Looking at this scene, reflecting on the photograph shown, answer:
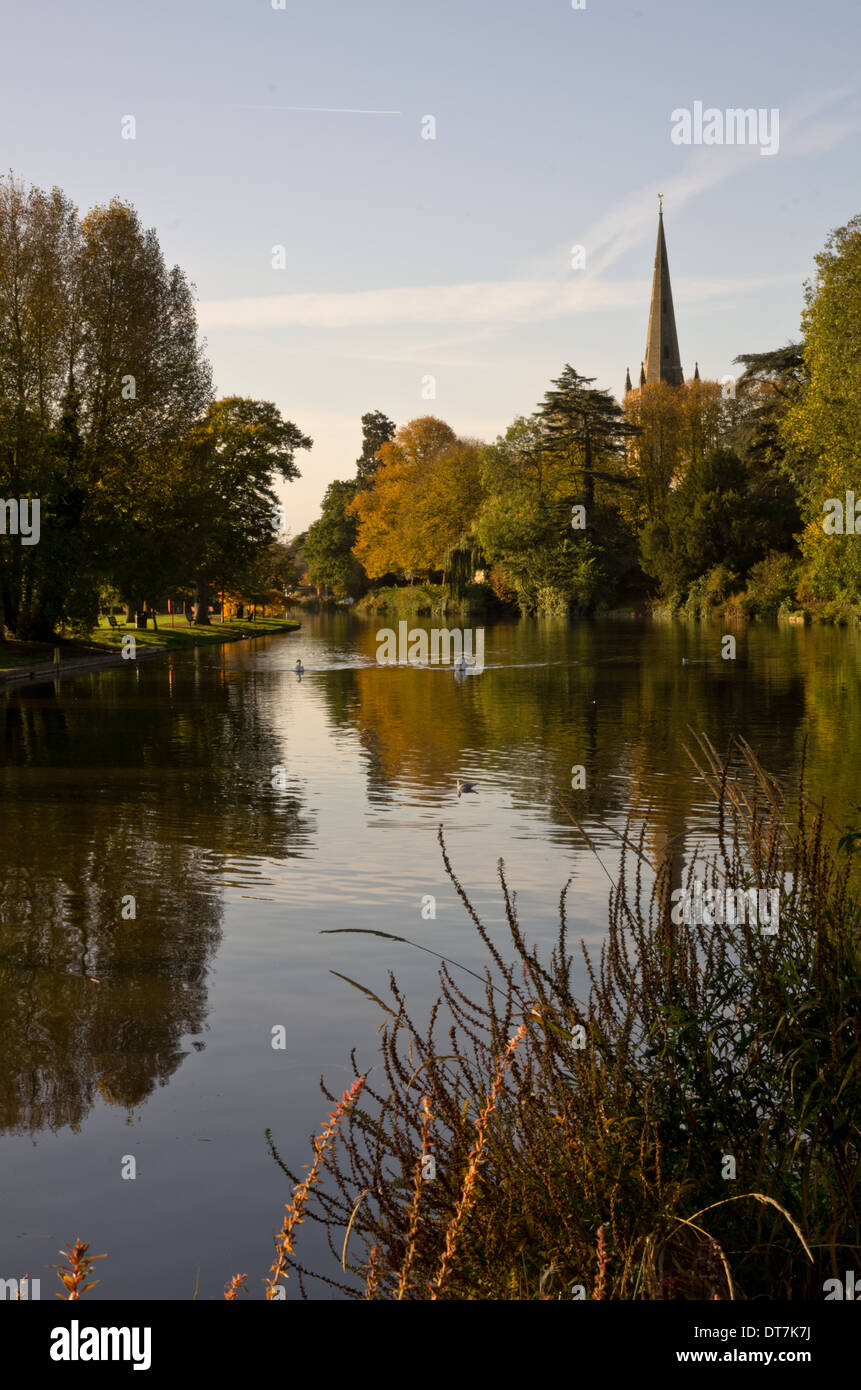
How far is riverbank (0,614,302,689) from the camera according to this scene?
36.6 m

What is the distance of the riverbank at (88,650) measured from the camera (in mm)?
36625

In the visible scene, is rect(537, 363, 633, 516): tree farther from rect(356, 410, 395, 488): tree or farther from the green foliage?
rect(356, 410, 395, 488): tree

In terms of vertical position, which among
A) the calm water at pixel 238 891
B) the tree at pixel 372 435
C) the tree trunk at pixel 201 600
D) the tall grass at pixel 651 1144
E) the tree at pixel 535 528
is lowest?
the calm water at pixel 238 891

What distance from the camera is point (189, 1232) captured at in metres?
5.08

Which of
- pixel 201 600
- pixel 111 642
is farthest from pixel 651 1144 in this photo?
pixel 201 600

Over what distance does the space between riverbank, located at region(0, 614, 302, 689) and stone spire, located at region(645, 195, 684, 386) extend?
275ft

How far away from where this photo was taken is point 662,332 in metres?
136

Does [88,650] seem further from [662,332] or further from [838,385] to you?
[662,332]

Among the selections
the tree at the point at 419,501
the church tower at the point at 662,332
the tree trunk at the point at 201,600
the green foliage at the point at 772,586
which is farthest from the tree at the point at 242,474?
the church tower at the point at 662,332

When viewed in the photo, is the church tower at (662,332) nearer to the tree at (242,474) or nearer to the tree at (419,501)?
the tree at (419,501)

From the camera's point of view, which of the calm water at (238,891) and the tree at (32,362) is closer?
the calm water at (238,891)

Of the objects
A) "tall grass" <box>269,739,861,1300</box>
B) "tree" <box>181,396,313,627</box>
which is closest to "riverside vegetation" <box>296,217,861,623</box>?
"tree" <box>181,396,313,627</box>

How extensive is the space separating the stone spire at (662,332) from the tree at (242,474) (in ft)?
221

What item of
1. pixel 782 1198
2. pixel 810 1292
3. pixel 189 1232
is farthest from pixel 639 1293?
pixel 189 1232
